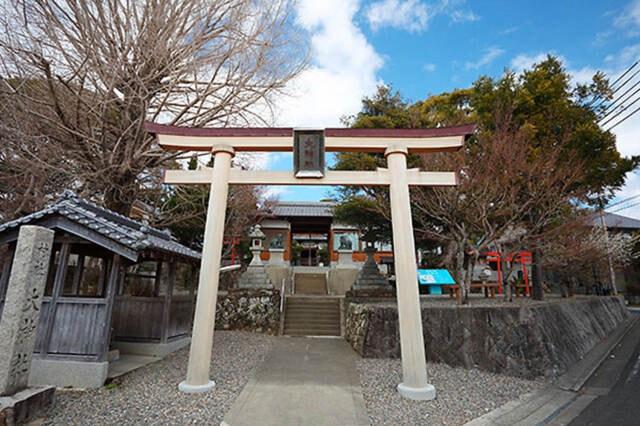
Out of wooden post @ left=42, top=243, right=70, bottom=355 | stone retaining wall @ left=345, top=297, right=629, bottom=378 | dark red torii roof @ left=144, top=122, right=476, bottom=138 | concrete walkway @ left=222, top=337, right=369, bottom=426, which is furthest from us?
stone retaining wall @ left=345, top=297, right=629, bottom=378

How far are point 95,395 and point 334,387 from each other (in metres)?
3.43

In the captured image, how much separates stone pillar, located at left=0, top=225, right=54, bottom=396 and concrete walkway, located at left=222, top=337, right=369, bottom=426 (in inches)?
96.8

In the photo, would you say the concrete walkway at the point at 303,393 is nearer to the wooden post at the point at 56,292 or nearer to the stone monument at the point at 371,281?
the wooden post at the point at 56,292

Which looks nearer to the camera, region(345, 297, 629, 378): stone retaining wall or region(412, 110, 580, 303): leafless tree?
region(345, 297, 629, 378): stone retaining wall

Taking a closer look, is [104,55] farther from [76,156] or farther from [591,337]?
[591,337]

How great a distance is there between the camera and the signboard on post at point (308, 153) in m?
5.22

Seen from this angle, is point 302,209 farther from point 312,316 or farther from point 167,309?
point 167,309

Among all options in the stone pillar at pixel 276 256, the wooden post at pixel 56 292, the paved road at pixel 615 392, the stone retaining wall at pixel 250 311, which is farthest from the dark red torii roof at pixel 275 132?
the stone pillar at pixel 276 256

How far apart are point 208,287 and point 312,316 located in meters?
6.39

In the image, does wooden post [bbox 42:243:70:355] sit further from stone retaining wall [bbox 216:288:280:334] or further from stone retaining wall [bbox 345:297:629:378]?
stone retaining wall [bbox 345:297:629:378]

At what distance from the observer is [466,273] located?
9.45 metres

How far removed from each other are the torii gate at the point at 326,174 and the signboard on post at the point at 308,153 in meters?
0.05

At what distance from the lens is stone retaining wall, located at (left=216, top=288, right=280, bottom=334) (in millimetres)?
9891

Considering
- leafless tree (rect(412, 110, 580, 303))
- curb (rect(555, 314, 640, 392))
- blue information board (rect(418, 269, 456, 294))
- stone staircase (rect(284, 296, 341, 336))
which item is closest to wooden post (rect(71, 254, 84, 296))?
stone staircase (rect(284, 296, 341, 336))
